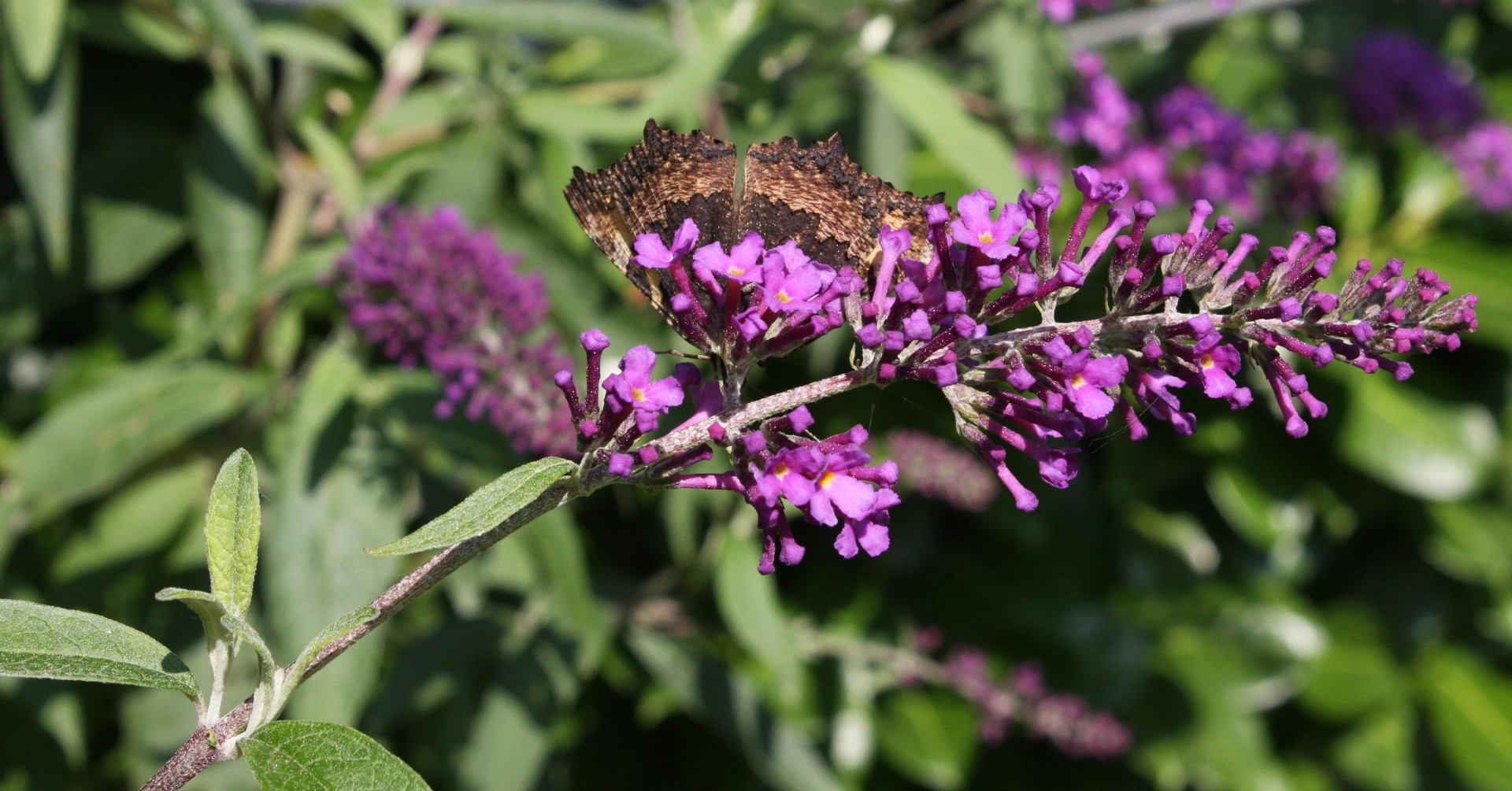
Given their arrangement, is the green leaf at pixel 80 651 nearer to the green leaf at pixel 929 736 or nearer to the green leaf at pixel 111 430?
the green leaf at pixel 111 430

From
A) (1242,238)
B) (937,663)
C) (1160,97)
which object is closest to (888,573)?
(937,663)

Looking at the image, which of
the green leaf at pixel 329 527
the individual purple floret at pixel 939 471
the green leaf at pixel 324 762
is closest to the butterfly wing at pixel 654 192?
the green leaf at pixel 324 762

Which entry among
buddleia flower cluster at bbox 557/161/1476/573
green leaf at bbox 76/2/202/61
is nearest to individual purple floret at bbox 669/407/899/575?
buddleia flower cluster at bbox 557/161/1476/573

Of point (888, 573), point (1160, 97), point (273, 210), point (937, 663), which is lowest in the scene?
point (937, 663)

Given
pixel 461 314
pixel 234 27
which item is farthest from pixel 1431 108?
pixel 234 27

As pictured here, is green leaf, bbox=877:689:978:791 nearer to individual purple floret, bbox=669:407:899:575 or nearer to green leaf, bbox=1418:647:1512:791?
green leaf, bbox=1418:647:1512:791

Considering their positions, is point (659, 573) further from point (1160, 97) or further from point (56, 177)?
point (1160, 97)

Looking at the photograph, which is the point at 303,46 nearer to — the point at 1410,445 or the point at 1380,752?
the point at 1410,445
